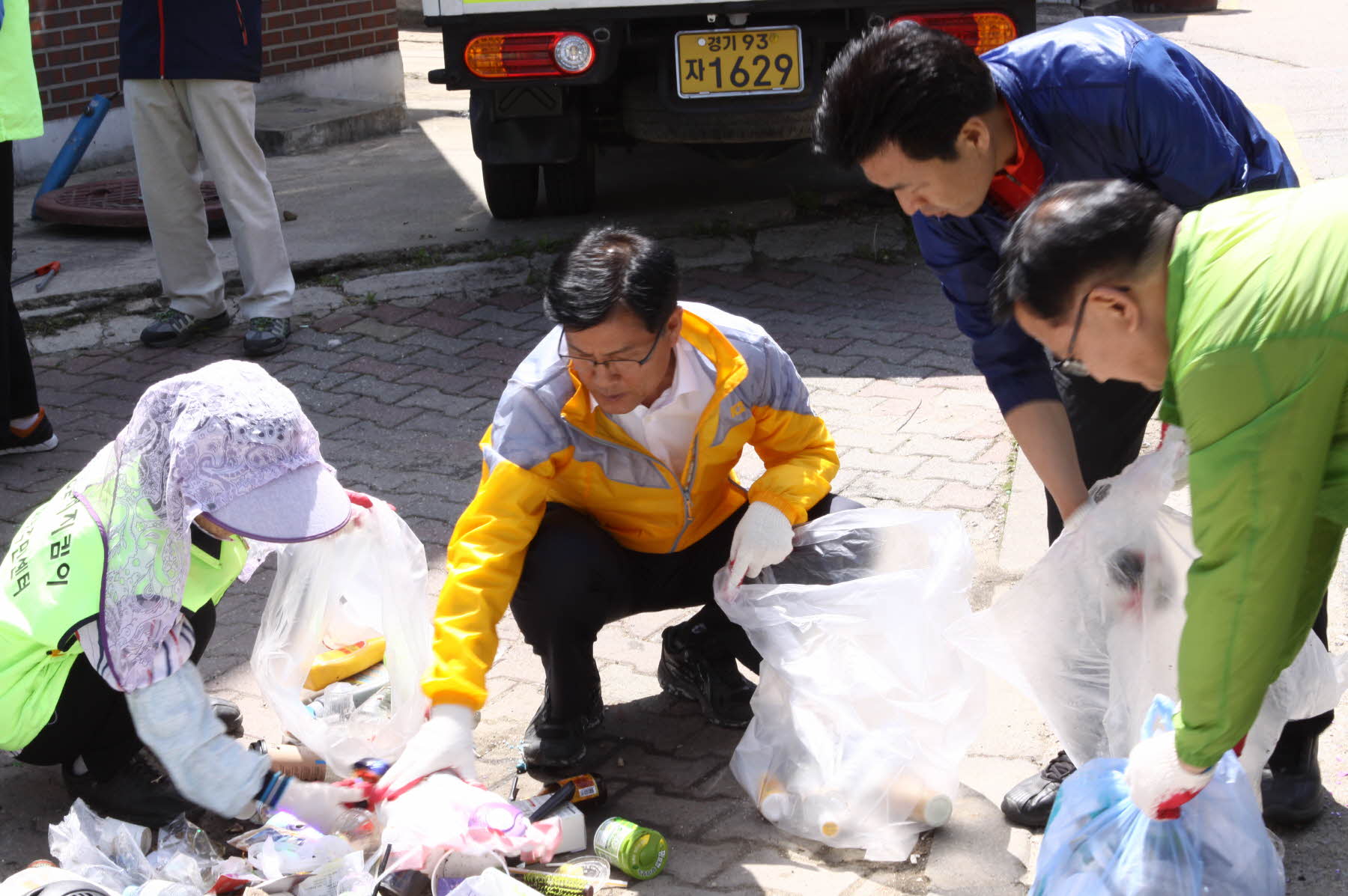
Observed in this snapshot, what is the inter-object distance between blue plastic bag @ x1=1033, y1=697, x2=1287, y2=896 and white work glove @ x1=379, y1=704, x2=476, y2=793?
88cm

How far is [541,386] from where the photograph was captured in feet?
7.96

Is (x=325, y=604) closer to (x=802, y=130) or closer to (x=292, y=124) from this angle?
(x=802, y=130)

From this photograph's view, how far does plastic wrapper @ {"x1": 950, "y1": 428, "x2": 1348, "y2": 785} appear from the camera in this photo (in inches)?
77.9

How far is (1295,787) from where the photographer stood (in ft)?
7.32

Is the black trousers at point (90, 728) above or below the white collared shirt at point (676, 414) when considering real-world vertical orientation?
below

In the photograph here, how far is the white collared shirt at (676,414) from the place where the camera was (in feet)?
8.09

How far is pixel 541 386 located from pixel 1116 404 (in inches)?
39.0

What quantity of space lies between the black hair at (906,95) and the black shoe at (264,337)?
118 inches

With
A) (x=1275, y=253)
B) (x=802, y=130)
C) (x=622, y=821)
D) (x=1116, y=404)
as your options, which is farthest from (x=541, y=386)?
(x=802, y=130)

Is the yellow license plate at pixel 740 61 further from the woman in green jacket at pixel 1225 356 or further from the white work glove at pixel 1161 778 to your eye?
the white work glove at pixel 1161 778

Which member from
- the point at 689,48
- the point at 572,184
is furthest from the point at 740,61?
the point at 572,184

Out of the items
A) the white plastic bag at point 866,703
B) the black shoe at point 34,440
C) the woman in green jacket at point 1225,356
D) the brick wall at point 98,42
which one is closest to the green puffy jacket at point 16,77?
the black shoe at point 34,440

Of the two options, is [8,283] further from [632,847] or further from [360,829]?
[632,847]

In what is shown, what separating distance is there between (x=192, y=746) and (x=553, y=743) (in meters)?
0.62
